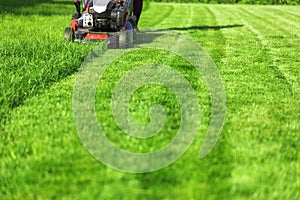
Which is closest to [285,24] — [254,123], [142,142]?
[254,123]

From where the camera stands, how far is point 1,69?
20.1 feet

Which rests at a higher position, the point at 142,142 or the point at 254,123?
the point at 142,142

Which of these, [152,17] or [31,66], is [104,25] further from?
[152,17]

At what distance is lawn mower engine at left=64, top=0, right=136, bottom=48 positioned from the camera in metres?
9.30

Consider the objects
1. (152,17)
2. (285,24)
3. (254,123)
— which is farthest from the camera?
(152,17)

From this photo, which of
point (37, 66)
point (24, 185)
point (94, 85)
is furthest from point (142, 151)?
point (37, 66)

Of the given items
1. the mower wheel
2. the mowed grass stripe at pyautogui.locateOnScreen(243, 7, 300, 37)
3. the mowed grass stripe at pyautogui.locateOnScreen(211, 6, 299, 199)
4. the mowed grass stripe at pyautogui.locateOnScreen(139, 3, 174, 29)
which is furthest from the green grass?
the mowed grass stripe at pyautogui.locateOnScreen(139, 3, 174, 29)

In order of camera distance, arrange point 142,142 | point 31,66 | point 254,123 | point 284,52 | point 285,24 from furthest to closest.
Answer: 1. point 285,24
2. point 284,52
3. point 31,66
4. point 254,123
5. point 142,142

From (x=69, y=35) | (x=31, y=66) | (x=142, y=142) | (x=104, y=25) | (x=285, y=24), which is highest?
(x=142, y=142)

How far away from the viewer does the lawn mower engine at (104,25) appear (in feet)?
30.5

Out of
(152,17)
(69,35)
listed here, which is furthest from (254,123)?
(152,17)

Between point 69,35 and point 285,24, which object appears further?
point 285,24

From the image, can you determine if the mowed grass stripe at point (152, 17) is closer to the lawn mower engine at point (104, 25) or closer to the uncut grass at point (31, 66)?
the lawn mower engine at point (104, 25)

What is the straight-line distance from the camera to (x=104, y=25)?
948 centimetres
